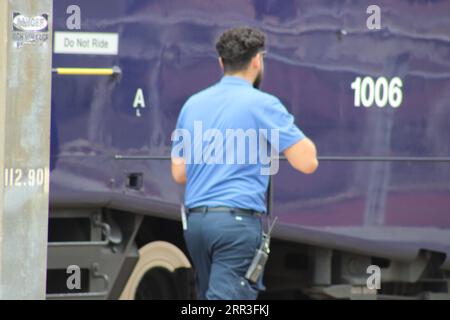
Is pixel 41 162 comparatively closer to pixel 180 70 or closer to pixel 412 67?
pixel 180 70

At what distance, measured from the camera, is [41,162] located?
5.23m

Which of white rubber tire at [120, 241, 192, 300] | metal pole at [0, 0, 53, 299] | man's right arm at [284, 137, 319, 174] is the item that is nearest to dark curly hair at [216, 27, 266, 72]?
man's right arm at [284, 137, 319, 174]

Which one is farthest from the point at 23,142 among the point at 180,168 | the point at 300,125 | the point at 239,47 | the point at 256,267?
the point at 300,125

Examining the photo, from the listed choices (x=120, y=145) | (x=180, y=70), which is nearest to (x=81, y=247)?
(x=120, y=145)

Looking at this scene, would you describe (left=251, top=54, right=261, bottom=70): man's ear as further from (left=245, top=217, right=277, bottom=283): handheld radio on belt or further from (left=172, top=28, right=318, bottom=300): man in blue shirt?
(left=245, top=217, right=277, bottom=283): handheld radio on belt

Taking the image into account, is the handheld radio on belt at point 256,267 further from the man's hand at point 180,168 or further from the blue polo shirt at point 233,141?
the man's hand at point 180,168

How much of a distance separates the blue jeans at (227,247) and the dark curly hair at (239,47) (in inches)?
25.5

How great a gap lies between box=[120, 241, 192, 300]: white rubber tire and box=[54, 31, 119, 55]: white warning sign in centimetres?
Result: 125

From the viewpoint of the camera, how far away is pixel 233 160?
5.26m

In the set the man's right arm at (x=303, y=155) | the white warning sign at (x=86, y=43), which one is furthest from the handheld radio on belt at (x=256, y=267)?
the white warning sign at (x=86, y=43)

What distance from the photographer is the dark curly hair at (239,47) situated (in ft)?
17.4

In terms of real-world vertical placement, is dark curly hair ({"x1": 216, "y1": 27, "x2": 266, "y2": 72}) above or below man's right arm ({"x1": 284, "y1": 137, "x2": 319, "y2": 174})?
above

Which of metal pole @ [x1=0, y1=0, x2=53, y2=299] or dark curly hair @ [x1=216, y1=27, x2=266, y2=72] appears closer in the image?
metal pole @ [x1=0, y1=0, x2=53, y2=299]

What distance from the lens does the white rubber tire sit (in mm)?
7641
